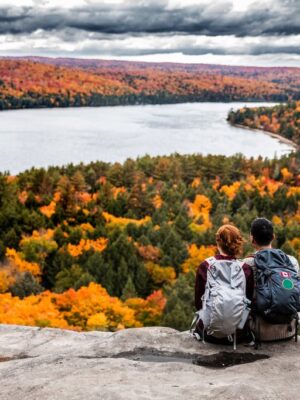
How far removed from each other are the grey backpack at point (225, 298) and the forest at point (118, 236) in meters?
34.5

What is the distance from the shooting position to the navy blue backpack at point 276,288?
7.91m

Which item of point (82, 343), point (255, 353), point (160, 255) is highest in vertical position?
point (255, 353)

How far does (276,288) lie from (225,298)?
2.59 feet

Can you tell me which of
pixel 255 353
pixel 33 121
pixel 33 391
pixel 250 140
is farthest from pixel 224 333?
pixel 33 121

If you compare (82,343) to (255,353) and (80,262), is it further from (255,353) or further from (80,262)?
(80,262)

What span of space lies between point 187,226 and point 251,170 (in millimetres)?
48886

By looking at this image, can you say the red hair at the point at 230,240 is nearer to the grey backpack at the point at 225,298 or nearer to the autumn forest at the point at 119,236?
the grey backpack at the point at 225,298

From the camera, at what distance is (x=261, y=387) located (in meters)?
6.94

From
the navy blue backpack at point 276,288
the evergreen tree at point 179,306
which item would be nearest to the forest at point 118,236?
the evergreen tree at point 179,306

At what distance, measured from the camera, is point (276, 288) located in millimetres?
7945

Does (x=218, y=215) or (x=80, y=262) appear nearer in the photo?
(x=80, y=262)

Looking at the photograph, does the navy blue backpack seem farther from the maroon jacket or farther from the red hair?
the red hair

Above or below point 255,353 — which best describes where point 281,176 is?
below

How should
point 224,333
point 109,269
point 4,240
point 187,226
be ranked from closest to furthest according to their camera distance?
point 224,333, point 109,269, point 4,240, point 187,226
